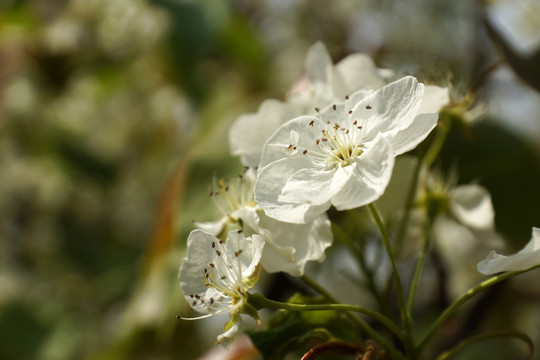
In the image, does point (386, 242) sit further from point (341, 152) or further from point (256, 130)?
point (256, 130)

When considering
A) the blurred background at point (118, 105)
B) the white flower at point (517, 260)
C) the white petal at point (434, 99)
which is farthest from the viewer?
the blurred background at point (118, 105)

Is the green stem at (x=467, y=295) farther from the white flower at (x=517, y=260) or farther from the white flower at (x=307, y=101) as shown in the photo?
the white flower at (x=307, y=101)

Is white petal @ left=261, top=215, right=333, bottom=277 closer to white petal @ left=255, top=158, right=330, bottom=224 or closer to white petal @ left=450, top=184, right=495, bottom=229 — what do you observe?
white petal @ left=255, top=158, right=330, bottom=224

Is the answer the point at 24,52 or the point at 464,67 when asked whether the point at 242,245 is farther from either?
the point at 24,52

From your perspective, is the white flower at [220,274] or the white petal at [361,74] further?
the white petal at [361,74]

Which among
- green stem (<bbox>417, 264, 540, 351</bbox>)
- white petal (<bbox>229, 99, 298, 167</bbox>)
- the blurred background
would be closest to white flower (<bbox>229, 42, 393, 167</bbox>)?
white petal (<bbox>229, 99, 298, 167</bbox>)

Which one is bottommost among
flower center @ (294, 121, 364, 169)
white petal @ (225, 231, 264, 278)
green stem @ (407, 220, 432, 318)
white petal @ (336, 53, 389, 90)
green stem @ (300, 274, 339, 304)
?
green stem @ (407, 220, 432, 318)

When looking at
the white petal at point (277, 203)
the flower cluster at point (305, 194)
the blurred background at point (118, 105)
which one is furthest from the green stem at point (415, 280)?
the blurred background at point (118, 105)

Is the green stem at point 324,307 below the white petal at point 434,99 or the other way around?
below
